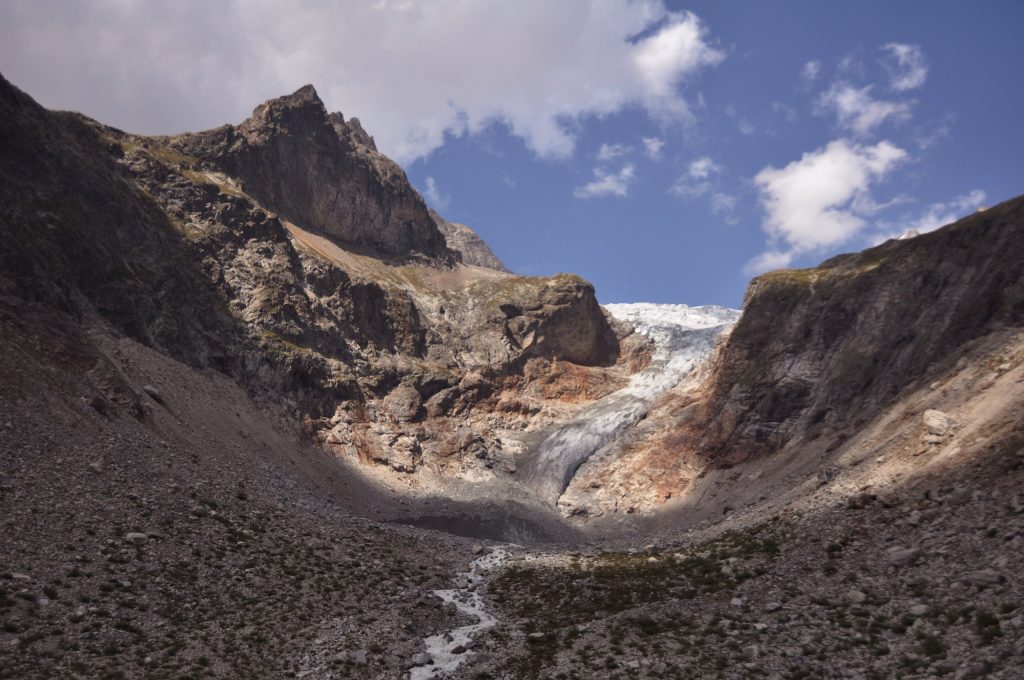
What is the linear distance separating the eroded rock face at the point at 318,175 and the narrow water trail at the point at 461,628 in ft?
323

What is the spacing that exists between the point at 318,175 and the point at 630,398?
7994cm

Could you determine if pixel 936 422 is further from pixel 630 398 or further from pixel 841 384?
pixel 630 398

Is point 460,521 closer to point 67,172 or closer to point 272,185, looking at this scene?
point 67,172

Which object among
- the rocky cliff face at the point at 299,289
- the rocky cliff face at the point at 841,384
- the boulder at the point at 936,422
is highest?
the rocky cliff face at the point at 299,289

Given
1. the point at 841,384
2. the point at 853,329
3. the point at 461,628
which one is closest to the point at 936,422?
the point at 841,384

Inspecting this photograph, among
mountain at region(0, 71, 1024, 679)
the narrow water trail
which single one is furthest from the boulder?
the narrow water trail

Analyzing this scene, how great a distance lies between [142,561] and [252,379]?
178ft

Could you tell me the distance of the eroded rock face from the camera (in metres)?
128

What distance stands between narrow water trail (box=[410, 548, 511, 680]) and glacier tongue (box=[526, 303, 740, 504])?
139 ft

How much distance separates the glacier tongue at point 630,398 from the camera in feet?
319

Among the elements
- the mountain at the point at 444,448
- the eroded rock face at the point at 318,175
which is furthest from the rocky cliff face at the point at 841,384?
the eroded rock face at the point at 318,175

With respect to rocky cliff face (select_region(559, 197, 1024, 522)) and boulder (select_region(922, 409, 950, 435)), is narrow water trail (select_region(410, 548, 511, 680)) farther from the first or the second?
boulder (select_region(922, 409, 950, 435))

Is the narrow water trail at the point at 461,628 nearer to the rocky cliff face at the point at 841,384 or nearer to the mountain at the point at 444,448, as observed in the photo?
the mountain at the point at 444,448

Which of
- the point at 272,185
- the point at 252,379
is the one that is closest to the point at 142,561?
the point at 252,379
